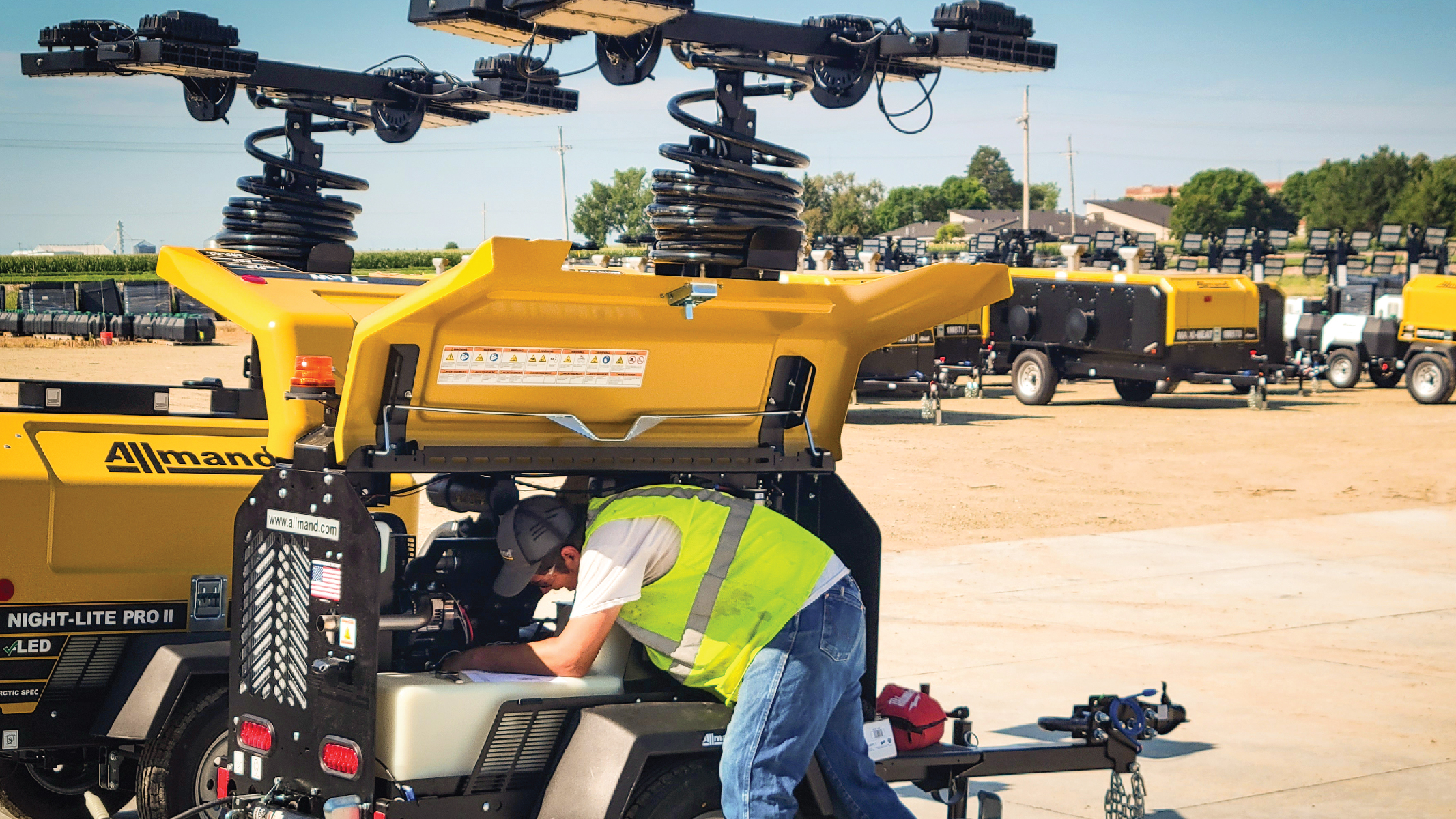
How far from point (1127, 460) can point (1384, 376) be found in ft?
45.6

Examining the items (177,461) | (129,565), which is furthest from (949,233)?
(129,565)

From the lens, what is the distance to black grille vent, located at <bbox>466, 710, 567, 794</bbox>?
416 cm

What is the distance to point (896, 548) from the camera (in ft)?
44.7

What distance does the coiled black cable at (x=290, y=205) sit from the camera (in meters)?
7.80

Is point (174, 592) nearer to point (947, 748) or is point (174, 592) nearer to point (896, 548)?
point (947, 748)

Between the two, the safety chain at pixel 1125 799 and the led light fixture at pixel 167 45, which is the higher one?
the led light fixture at pixel 167 45

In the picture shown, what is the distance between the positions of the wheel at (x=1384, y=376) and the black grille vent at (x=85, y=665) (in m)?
30.6

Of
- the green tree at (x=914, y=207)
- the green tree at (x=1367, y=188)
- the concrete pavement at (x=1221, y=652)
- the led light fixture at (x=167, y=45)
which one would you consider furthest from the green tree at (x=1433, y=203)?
the led light fixture at (x=167, y=45)

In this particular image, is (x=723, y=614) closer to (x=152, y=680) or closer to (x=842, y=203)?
(x=152, y=680)

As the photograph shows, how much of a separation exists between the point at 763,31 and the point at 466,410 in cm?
275

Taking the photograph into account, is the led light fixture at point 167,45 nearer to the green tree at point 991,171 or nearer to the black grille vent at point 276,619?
the black grille vent at point 276,619

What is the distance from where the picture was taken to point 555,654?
432 centimetres

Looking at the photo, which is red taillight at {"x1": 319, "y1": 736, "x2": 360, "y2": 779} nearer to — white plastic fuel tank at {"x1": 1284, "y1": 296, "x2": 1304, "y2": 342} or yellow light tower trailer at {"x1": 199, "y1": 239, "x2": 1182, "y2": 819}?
yellow light tower trailer at {"x1": 199, "y1": 239, "x2": 1182, "y2": 819}

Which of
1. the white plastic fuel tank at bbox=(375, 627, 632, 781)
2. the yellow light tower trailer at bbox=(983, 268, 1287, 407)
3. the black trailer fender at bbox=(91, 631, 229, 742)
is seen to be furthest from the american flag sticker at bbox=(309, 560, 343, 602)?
the yellow light tower trailer at bbox=(983, 268, 1287, 407)
